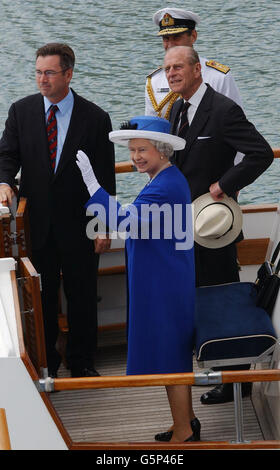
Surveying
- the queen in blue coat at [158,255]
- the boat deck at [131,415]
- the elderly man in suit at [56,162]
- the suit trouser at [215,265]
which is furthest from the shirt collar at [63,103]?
the boat deck at [131,415]

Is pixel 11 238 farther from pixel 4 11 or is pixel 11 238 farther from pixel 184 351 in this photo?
pixel 4 11

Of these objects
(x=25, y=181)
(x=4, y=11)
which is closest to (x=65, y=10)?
(x=4, y=11)

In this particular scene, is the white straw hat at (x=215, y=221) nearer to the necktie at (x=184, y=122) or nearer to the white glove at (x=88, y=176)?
the necktie at (x=184, y=122)

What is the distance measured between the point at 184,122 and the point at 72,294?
33.7 inches

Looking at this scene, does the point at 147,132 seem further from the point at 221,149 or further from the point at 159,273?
the point at 221,149

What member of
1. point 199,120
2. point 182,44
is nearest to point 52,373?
point 199,120

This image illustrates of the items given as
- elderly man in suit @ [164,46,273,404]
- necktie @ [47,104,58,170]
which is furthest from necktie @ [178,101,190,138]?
necktie @ [47,104,58,170]

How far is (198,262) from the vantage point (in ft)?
11.5

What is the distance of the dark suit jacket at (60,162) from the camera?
3.49 m

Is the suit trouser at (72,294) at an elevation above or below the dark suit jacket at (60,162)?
below

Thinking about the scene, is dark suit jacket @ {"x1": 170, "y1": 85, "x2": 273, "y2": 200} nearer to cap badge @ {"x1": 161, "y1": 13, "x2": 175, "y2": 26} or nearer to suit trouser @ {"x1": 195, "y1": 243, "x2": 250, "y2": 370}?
suit trouser @ {"x1": 195, "y1": 243, "x2": 250, "y2": 370}

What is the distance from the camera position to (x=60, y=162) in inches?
137

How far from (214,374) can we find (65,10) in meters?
15.9

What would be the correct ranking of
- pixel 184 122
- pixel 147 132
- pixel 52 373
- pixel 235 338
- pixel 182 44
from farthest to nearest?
pixel 182 44
pixel 52 373
pixel 184 122
pixel 235 338
pixel 147 132
